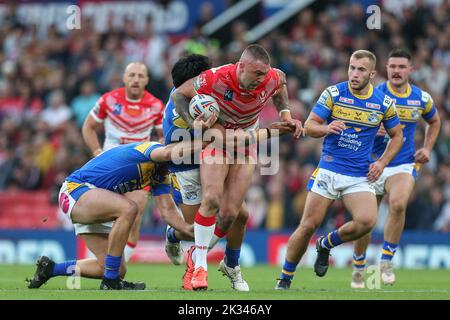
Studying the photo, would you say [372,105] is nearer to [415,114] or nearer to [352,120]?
[352,120]

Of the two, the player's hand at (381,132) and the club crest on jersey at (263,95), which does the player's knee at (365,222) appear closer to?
the club crest on jersey at (263,95)

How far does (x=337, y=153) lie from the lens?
12.1 metres

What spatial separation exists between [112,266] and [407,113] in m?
4.90

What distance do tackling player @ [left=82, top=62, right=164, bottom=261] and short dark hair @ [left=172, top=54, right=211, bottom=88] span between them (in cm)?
279

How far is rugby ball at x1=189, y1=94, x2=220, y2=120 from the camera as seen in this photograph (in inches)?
428

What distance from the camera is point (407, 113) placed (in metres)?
13.7

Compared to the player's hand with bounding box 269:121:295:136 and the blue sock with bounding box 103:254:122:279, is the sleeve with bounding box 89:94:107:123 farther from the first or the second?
the player's hand with bounding box 269:121:295:136

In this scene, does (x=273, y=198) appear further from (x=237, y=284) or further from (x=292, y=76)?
(x=237, y=284)

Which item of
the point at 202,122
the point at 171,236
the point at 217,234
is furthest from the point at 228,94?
the point at 171,236

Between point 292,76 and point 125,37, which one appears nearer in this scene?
point 292,76

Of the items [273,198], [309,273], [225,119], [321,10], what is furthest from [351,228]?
[321,10]

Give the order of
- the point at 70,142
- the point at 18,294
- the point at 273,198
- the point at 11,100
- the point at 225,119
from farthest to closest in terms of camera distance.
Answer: the point at 11,100 < the point at 70,142 < the point at 273,198 < the point at 225,119 < the point at 18,294

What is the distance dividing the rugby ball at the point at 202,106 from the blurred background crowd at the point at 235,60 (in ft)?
29.6

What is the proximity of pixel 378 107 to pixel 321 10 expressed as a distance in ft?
39.6
